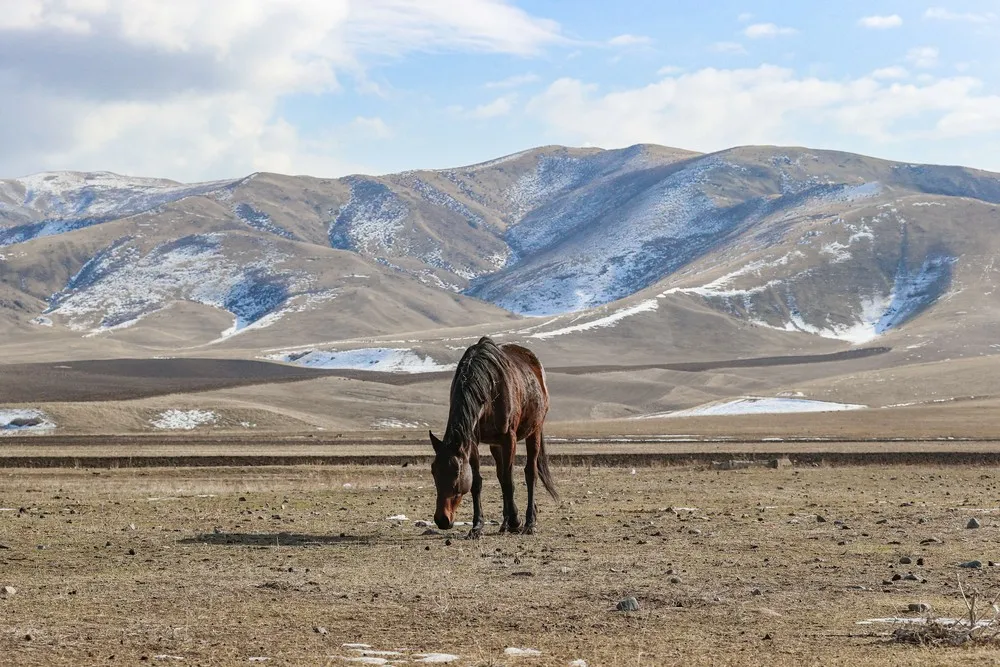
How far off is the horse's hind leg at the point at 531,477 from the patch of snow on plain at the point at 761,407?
8316cm

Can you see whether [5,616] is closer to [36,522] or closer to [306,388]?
[36,522]

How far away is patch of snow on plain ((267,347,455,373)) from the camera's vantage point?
536 feet

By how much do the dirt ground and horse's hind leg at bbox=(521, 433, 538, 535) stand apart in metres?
0.68

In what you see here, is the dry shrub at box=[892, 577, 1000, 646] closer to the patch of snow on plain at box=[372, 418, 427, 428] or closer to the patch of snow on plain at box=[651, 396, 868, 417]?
the patch of snow on plain at box=[372, 418, 427, 428]

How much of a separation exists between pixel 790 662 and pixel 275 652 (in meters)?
4.80

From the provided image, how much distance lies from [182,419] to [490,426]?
67.1 meters

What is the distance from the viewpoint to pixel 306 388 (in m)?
112

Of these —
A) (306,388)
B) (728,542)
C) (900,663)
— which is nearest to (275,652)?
(900,663)

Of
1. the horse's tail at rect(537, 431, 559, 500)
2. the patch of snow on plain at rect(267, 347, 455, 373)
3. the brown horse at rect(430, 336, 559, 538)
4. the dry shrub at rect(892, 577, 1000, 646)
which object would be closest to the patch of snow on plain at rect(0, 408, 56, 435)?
the horse's tail at rect(537, 431, 559, 500)

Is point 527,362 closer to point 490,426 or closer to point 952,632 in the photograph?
point 490,426

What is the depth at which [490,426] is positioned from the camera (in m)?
22.2

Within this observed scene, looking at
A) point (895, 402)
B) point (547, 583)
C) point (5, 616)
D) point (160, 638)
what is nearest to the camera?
point (160, 638)

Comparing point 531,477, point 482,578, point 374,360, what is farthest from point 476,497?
point 374,360

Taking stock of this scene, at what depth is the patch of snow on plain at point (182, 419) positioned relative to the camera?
8353 centimetres
